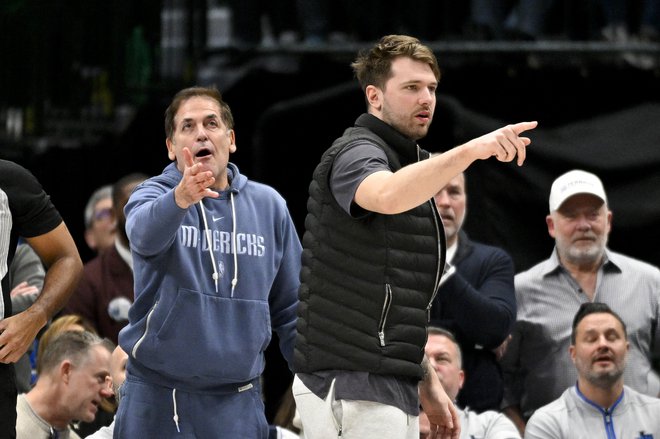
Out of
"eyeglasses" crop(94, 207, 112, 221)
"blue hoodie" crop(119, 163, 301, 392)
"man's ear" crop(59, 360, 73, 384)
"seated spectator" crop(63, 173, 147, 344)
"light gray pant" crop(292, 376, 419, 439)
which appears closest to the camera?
"light gray pant" crop(292, 376, 419, 439)

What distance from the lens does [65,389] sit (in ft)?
17.7

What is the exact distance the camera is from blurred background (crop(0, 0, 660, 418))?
6977 mm

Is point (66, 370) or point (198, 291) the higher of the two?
point (198, 291)

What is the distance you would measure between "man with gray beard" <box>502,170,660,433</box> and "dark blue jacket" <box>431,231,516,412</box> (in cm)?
21

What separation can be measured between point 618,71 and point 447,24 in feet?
3.08

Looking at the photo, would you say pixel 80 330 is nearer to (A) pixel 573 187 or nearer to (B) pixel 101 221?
(B) pixel 101 221

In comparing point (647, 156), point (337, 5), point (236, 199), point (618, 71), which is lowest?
point (236, 199)

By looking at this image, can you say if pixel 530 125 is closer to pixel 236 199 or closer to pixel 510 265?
pixel 236 199

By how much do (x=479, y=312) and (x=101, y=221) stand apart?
92.7 inches

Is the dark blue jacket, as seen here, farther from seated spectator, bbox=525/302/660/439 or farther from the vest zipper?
the vest zipper

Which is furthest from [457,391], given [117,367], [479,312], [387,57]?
[387,57]

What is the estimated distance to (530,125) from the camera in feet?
11.4

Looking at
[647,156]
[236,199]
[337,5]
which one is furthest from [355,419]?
[337,5]

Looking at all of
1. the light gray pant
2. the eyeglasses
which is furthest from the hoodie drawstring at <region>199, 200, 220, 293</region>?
the eyeglasses
